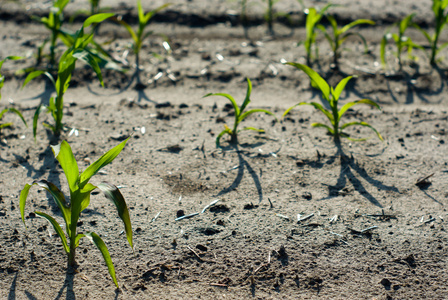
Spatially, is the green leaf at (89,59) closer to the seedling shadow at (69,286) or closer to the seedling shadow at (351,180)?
the seedling shadow at (69,286)

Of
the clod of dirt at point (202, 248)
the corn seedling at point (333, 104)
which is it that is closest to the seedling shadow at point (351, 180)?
the corn seedling at point (333, 104)

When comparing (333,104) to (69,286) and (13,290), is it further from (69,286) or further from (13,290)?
(13,290)

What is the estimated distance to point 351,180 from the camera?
7.91 feet

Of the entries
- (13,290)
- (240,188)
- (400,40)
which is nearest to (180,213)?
(240,188)

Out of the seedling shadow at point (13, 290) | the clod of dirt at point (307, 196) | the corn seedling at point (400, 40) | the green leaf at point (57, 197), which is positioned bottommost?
the seedling shadow at point (13, 290)

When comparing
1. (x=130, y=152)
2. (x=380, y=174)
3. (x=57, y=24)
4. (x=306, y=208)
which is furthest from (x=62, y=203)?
(x=57, y=24)

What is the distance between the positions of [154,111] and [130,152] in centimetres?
55

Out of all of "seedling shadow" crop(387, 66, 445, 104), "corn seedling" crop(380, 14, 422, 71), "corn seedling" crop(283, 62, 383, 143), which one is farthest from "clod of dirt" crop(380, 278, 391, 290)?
"corn seedling" crop(380, 14, 422, 71)

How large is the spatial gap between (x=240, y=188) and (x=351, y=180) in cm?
62

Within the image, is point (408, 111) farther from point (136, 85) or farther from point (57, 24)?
point (57, 24)

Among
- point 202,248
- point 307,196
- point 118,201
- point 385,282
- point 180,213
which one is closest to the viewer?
point 118,201

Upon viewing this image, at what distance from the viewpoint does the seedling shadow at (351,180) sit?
230cm

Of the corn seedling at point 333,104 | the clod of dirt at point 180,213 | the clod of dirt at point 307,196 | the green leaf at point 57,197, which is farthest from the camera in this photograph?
the corn seedling at point 333,104

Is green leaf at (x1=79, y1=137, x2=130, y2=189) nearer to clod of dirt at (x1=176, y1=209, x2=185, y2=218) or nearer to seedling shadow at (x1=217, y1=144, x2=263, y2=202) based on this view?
clod of dirt at (x1=176, y1=209, x2=185, y2=218)
